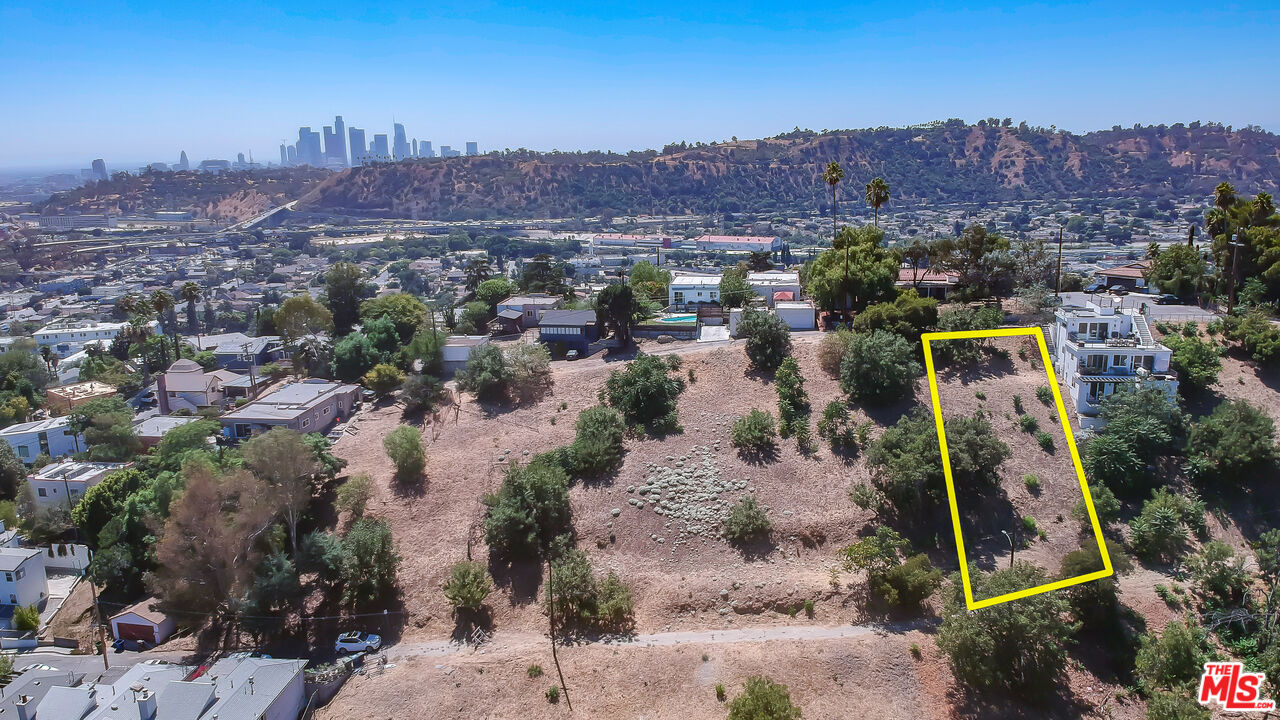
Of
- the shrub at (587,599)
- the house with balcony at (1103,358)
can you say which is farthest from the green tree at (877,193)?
the shrub at (587,599)

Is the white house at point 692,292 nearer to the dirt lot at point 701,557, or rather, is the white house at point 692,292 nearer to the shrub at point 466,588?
the dirt lot at point 701,557

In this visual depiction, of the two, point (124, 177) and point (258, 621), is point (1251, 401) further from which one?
point (124, 177)

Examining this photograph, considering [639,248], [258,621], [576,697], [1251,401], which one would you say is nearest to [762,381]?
[576,697]

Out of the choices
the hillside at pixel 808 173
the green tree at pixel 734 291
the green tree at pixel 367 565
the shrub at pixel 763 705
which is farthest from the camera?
the hillside at pixel 808 173

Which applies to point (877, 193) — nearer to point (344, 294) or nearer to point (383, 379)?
point (383, 379)

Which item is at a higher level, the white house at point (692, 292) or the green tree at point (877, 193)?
the green tree at point (877, 193)
